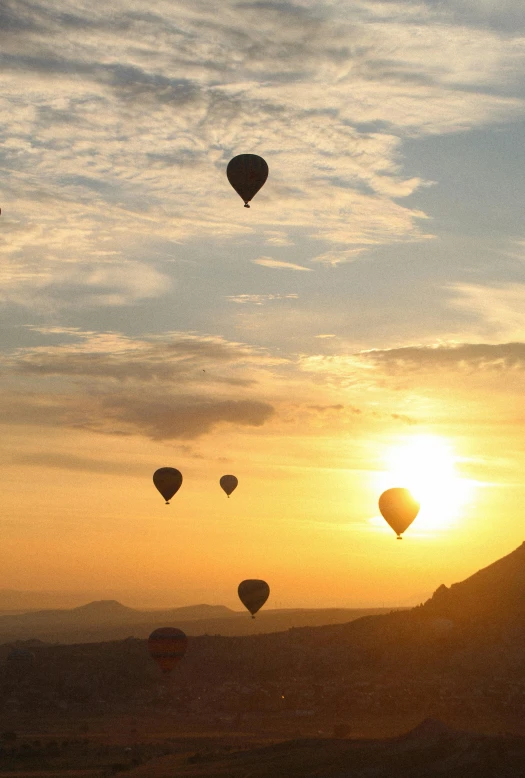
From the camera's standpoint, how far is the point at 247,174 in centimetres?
6344

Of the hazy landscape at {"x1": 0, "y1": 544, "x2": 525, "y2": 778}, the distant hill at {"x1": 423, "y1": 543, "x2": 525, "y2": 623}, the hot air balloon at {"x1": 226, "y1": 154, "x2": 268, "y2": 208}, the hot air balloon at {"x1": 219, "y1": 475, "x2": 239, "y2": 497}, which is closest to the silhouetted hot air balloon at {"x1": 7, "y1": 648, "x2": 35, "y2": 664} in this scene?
the hazy landscape at {"x1": 0, "y1": 544, "x2": 525, "y2": 778}

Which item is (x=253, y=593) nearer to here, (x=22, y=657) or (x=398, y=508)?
(x=398, y=508)

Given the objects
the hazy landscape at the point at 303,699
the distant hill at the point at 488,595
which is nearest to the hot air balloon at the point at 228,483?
the hazy landscape at the point at 303,699

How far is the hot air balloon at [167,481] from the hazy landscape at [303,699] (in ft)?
56.4

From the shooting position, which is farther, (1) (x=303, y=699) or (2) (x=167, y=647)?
(1) (x=303, y=699)

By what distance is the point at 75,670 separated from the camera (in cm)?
8675

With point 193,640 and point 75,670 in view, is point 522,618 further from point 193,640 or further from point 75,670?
point 75,670

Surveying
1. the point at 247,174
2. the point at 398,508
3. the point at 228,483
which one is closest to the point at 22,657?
the point at 228,483

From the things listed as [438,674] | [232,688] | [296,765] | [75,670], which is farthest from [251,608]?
[296,765]

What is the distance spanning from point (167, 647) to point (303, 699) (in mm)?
13267

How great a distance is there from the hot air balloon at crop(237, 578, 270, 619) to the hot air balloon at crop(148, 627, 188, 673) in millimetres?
6617

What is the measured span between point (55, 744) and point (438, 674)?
31.3 meters

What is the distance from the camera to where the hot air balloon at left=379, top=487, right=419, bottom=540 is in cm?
6794

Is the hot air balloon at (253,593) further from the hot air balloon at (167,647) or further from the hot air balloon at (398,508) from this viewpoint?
the hot air balloon at (398,508)
